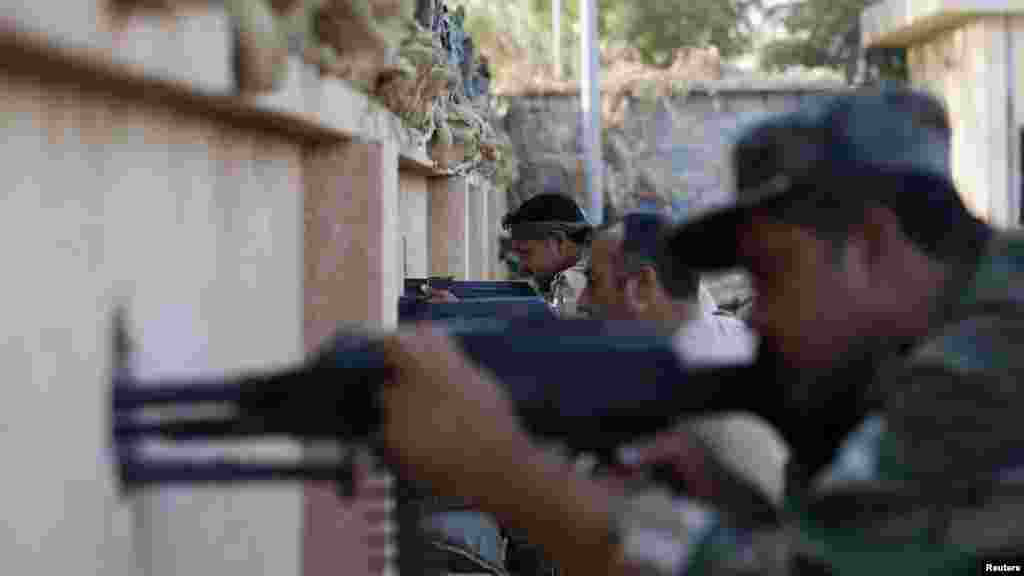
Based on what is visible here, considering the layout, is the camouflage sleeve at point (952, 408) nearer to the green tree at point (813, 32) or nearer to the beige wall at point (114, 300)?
the beige wall at point (114, 300)

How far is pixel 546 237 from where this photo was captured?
8.48 metres

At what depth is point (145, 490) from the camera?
2.83m

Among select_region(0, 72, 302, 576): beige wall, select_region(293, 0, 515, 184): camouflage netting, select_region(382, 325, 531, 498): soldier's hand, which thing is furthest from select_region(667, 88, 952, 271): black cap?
select_region(293, 0, 515, 184): camouflage netting

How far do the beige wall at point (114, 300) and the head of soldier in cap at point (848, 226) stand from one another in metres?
0.94

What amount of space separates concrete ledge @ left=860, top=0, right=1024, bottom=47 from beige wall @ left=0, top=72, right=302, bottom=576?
43.0 ft

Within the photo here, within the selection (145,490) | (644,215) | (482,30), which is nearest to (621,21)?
(482,30)

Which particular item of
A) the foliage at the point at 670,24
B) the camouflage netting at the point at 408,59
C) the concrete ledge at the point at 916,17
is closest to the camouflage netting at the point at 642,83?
the concrete ledge at the point at 916,17

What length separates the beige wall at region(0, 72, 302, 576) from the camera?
2.38 metres

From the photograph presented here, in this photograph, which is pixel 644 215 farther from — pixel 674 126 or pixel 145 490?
pixel 674 126

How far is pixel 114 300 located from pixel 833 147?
1141 millimetres

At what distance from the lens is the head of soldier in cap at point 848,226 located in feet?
7.63

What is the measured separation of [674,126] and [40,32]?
1588cm

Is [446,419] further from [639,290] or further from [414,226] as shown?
[414,226]

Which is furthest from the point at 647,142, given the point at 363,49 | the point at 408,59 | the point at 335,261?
the point at 363,49
